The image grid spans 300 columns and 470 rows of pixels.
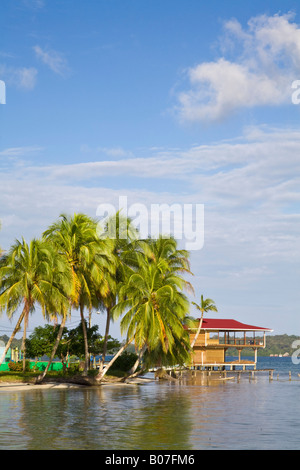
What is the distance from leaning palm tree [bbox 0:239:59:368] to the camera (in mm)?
38969

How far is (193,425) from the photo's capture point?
2373 cm

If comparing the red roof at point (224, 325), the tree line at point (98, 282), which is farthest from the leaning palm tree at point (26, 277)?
the red roof at point (224, 325)

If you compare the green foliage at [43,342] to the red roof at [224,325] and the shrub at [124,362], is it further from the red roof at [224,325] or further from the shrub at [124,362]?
the red roof at [224,325]

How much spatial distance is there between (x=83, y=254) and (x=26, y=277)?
4.88 metres

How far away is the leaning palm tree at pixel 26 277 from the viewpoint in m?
39.0

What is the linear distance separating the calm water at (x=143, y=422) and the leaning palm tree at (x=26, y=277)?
6016mm

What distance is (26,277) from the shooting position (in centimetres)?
3900

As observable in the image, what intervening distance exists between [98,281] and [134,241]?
26.6 ft

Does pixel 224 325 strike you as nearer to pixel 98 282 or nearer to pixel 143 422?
pixel 98 282

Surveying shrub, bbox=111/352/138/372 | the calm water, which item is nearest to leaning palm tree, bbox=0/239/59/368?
the calm water

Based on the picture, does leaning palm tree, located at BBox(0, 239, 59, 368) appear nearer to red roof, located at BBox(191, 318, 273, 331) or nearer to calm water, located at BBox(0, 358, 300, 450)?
calm water, located at BBox(0, 358, 300, 450)

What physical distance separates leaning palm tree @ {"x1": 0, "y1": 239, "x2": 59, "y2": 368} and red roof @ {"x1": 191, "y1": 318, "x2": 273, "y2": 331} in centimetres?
2948
